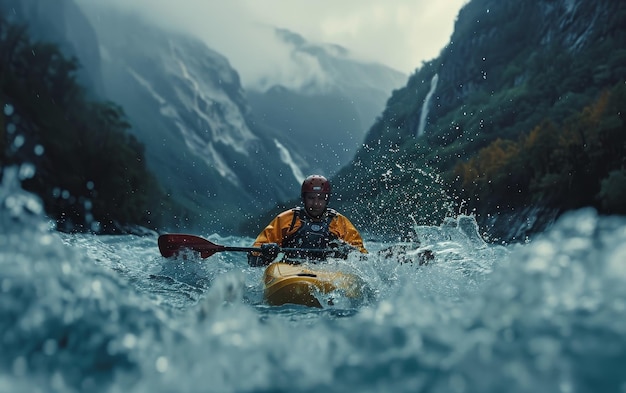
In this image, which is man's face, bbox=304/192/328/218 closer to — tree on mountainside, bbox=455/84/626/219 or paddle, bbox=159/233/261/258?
paddle, bbox=159/233/261/258

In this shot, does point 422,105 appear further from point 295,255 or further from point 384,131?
point 295,255

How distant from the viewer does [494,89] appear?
270ft

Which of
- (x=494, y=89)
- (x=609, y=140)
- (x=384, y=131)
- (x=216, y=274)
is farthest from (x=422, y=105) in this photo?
(x=216, y=274)

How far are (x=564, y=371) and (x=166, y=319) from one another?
1.57m

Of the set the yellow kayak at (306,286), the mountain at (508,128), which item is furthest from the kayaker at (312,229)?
the mountain at (508,128)

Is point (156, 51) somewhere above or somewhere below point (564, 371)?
above

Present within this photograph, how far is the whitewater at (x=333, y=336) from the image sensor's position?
1906mm

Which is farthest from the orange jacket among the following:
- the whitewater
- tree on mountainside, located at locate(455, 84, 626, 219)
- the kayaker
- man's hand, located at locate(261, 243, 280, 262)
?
tree on mountainside, located at locate(455, 84, 626, 219)

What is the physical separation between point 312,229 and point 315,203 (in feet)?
1.03

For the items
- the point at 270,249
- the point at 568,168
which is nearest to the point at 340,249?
the point at 270,249

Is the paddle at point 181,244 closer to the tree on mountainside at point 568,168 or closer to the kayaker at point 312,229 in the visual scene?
the kayaker at point 312,229

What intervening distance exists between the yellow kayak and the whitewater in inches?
89.6

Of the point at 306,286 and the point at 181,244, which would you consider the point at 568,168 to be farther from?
the point at 306,286

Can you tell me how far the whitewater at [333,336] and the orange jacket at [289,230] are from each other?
4369 millimetres
